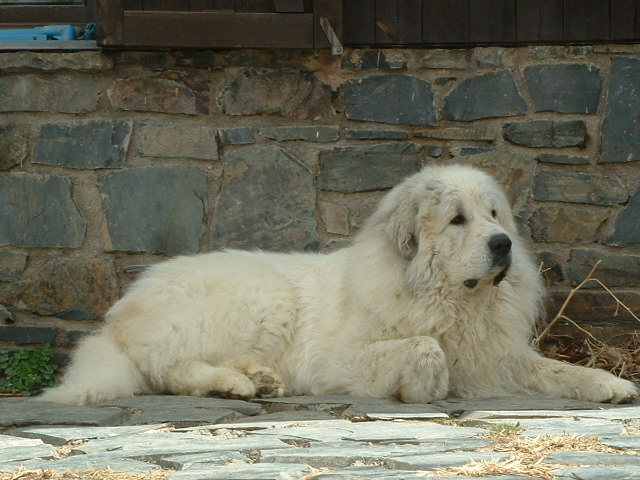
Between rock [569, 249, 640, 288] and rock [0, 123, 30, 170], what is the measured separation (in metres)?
3.65

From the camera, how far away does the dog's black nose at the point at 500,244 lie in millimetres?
4809

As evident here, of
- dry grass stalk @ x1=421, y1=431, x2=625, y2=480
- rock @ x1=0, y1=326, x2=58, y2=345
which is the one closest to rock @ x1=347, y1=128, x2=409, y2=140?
rock @ x1=0, y1=326, x2=58, y2=345

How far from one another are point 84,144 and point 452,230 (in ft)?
8.59

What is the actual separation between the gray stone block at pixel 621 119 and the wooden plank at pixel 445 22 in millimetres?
1006

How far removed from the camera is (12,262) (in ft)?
20.9

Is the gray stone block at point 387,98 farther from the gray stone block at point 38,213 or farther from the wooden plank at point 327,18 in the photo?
the gray stone block at point 38,213

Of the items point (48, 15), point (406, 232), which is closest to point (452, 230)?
point (406, 232)

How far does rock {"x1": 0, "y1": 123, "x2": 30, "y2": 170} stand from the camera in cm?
633

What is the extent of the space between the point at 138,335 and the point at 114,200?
136 cm

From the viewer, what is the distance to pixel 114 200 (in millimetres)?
6297

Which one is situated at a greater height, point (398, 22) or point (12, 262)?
point (398, 22)

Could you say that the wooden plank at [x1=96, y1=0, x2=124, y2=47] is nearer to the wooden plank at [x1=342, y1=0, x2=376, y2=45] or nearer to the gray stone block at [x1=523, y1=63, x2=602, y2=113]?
the wooden plank at [x1=342, y1=0, x2=376, y2=45]

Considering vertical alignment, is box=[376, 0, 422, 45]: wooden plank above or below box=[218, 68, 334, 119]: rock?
above

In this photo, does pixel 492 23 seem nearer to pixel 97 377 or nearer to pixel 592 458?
pixel 97 377
